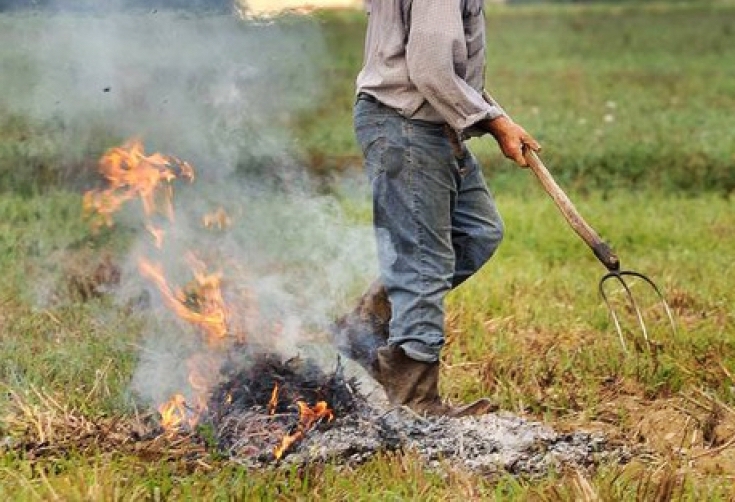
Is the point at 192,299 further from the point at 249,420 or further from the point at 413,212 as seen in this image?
the point at 413,212

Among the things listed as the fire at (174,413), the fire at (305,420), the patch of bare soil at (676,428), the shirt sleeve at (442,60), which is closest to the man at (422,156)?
the shirt sleeve at (442,60)

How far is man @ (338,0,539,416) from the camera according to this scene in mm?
4309

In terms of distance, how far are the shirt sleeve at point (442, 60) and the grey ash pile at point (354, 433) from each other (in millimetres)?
977

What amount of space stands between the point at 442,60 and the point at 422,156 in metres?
0.37

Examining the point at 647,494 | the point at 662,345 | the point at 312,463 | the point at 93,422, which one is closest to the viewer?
the point at 647,494

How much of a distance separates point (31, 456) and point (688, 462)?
79.2 inches

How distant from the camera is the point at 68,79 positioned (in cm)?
602

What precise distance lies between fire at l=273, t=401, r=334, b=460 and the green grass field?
0.20 m

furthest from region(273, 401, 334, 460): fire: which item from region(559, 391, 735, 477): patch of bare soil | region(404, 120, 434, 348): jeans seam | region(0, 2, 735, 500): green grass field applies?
region(559, 391, 735, 477): patch of bare soil

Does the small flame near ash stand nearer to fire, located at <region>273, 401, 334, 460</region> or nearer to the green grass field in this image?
fire, located at <region>273, 401, 334, 460</region>

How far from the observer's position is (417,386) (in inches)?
184

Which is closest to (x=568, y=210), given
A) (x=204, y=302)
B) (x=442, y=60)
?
(x=442, y=60)

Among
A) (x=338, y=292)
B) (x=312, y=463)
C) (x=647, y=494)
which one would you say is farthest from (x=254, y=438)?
(x=338, y=292)

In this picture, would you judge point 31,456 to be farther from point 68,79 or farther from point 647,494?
point 68,79
